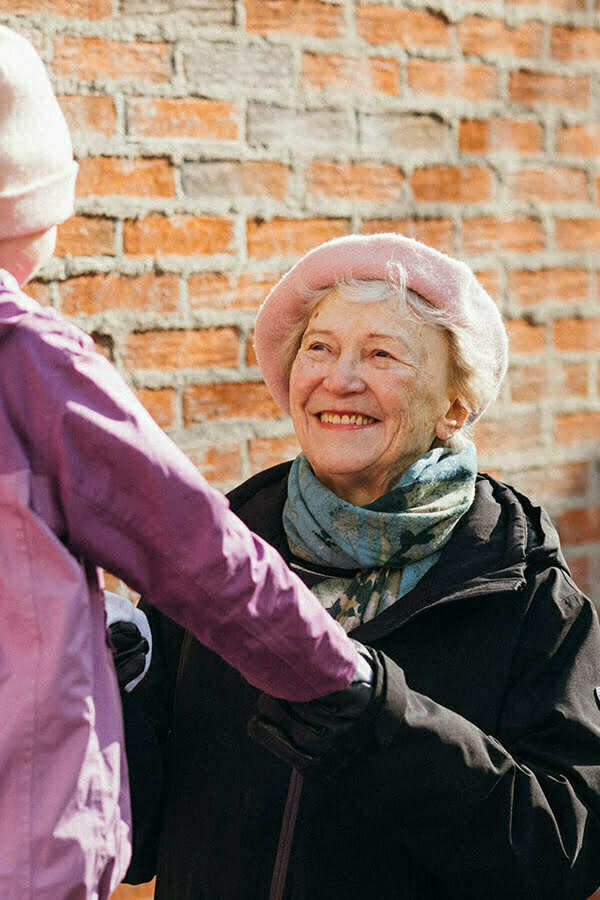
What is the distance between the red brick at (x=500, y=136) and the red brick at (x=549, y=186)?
6cm

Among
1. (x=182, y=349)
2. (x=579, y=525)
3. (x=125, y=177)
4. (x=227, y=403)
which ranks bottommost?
(x=579, y=525)

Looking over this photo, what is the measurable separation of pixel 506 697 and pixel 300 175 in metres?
1.29

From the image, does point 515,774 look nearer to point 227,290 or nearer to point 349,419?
point 349,419

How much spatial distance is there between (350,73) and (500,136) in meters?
0.45

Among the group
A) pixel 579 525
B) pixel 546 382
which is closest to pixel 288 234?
pixel 546 382

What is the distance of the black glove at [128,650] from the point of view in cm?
162

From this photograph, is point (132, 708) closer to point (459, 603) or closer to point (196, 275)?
point (459, 603)

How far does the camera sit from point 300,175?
8.11 ft

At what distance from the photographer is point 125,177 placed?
226 cm

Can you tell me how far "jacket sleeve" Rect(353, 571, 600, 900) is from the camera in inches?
56.8

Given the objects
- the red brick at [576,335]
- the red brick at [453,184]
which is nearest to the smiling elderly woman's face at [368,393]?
the red brick at [453,184]

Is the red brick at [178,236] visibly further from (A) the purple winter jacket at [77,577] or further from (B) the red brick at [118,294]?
(A) the purple winter jacket at [77,577]

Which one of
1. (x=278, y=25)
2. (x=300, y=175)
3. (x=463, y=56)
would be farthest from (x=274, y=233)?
(x=463, y=56)

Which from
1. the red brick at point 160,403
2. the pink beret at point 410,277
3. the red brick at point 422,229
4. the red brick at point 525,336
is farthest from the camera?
the red brick at point 525,336
